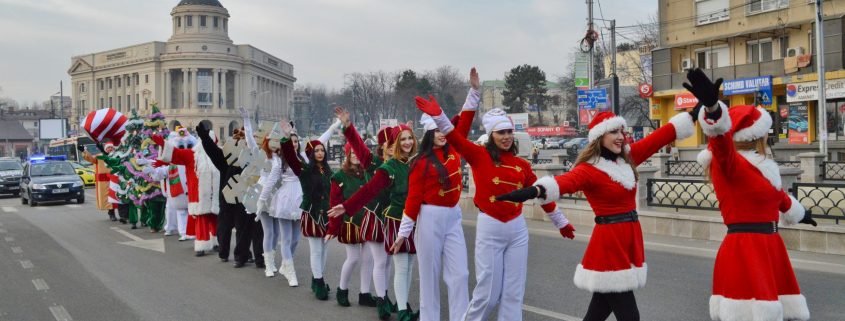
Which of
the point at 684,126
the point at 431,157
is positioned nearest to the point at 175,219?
the point at 431,157

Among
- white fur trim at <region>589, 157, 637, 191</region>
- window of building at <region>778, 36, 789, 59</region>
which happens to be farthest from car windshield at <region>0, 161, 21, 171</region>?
window of building at <region>778, 36, 789, 59</region>

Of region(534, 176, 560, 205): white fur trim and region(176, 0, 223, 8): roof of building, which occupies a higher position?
region(176, 0, 223, 8): roof of building

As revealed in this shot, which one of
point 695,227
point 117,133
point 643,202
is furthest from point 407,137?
point 117,133

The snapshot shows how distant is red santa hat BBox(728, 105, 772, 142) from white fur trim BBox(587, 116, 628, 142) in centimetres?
72

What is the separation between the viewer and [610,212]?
474 cm

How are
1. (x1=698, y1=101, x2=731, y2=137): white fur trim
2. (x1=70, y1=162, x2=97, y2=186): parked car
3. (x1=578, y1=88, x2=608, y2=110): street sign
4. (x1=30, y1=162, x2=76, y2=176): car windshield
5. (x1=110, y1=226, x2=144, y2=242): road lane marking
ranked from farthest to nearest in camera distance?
(x1=70, y1=162, x2=97, y2=186): parked car, (x1=578, y1=88, x2=608, y2=110): street sign, (x1=30, y1=162, x2=76, y2=176): car windshield, (x1=110, y1=226, x2=144, y2=242): road lane marking, (x1=698, y1=101, x2=731, y2=137): white fur trim

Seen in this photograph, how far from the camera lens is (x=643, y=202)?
1423 cm

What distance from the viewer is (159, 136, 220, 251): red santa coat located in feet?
38.7

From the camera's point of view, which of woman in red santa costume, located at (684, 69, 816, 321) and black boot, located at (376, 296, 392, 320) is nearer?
woman in red santa costume, located at (684, 69, 816, 321)

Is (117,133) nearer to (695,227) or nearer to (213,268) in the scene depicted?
(213,268)

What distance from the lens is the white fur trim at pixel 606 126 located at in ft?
15.9

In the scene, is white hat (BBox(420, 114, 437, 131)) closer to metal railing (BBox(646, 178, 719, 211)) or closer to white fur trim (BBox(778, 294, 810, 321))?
white fur trim (BBox(778, 294, 810, 321))

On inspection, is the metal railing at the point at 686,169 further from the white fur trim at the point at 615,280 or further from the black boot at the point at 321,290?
the white fur trim at the point at 615,280

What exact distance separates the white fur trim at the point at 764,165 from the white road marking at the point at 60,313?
6416 millimetres
